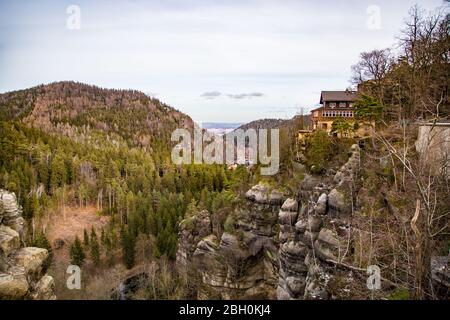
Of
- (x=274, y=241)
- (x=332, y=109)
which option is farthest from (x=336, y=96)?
(x=274, y=241)

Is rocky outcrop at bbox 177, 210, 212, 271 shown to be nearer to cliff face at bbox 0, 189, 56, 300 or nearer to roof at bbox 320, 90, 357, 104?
roof at bbox 320, 90, 357, 104

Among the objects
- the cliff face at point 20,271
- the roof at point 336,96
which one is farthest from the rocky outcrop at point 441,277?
the roof at point 336,96

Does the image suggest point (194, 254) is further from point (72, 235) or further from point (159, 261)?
point (72, 235)

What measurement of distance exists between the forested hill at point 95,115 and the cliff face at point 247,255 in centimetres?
9471

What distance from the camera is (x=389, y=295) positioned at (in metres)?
11.2

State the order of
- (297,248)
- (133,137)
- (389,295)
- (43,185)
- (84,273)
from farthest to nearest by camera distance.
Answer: (133,137), (43,185), (84,273), (297,248), (389,295)

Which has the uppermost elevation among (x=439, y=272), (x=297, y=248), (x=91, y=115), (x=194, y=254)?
(x=91, y=115)

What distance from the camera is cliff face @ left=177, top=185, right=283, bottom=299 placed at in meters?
29.0

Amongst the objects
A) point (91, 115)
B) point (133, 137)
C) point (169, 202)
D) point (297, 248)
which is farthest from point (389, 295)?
point (91, 115)

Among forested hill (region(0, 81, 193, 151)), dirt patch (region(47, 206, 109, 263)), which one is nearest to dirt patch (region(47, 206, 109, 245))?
dirt patch (region(47, 206, 109, 263))

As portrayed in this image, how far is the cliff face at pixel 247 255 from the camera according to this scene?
29031 millimetres

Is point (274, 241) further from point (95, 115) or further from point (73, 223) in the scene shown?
point (95, 115)

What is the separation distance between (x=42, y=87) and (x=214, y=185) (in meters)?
169

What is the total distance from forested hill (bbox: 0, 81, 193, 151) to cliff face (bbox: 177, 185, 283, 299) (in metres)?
94.7
